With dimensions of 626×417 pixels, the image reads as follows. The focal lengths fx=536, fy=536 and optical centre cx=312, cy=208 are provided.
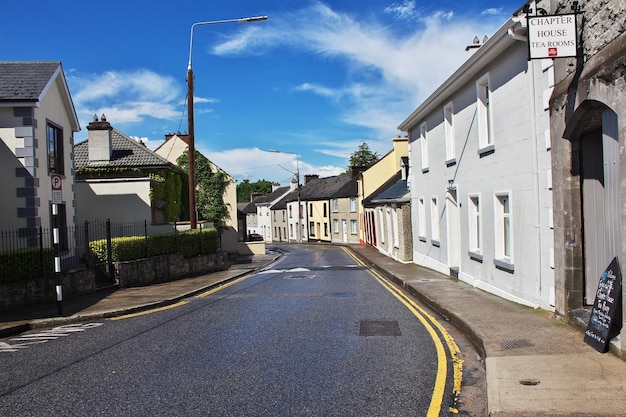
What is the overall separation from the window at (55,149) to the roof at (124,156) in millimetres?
7878

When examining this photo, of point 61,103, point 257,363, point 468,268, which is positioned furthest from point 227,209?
point 257,363

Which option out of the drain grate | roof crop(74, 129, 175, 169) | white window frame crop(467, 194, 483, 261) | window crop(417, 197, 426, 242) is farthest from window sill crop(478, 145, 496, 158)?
roof crop(74, 129, 175, 169)

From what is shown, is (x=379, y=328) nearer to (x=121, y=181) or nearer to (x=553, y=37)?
(x=553, y=37)

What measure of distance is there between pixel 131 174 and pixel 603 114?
22.7 meters

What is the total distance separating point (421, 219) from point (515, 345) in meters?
14.9

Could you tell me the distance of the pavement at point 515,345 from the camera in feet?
16.2

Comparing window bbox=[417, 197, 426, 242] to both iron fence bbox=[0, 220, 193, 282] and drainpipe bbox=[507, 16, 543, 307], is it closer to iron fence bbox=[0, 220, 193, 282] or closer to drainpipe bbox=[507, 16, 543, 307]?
Result: iron fence bbox=[0, 220, 193, 282]

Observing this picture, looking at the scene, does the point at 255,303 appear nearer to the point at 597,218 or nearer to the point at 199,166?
the point at 597,218

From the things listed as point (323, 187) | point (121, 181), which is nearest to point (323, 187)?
point (323, 187)

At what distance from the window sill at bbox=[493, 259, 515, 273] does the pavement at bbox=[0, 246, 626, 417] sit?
25.9 inches

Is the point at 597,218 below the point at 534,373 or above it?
above

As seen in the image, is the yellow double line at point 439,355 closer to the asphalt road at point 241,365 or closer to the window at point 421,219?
the asphalt road at point 241,365

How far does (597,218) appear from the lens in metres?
7.70

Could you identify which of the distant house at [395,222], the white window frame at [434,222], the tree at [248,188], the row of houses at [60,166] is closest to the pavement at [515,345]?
the row of houses at [60,166]
